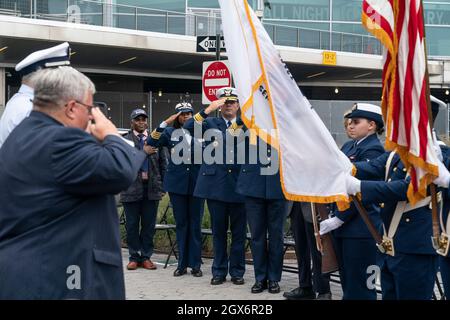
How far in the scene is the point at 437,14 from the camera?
37031 mm

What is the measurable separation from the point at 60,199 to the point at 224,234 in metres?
6.06

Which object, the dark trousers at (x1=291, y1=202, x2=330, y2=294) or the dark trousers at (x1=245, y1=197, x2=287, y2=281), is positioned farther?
the dark trousers at (x1=245, y1=197, x2=287, y2=281)

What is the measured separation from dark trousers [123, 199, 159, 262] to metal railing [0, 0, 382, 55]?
17.6 m

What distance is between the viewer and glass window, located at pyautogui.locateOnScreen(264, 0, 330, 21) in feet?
114

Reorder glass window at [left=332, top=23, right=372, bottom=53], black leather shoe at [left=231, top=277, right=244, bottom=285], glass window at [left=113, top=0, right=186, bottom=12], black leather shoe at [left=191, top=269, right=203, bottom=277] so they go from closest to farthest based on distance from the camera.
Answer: black leather shoe at [left=231, top=277, right=244, bottom=285], black leather shoe at [left=191, top=269, right=203, bottom=277], glass window at [left=113, top=0, right=186, bottom=12], glass window at [left=332, top=23, right=372, bottom=53]

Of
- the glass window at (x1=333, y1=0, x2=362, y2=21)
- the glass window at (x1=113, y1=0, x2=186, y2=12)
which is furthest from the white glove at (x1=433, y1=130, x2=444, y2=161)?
the glass window at (x1=333, y1=0, x2=362, y2=21)

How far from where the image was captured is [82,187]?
3523 millimetres

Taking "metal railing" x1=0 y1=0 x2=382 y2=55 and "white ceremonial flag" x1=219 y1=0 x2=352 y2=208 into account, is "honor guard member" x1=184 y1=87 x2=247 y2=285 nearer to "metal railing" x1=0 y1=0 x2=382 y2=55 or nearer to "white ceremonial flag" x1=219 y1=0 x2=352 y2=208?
"white ceremonial flag" x1=219 y1=0 x2=352 y2=208

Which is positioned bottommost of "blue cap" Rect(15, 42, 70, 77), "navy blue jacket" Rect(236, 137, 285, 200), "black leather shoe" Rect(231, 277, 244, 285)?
"black leather shoe" Rect(231, 277, 244, 285)

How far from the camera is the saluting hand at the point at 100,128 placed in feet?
12.4

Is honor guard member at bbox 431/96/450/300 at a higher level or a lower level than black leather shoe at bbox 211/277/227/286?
higher

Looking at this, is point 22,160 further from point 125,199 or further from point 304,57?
point 304,57

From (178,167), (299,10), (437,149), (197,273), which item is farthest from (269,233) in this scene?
(299,10)
